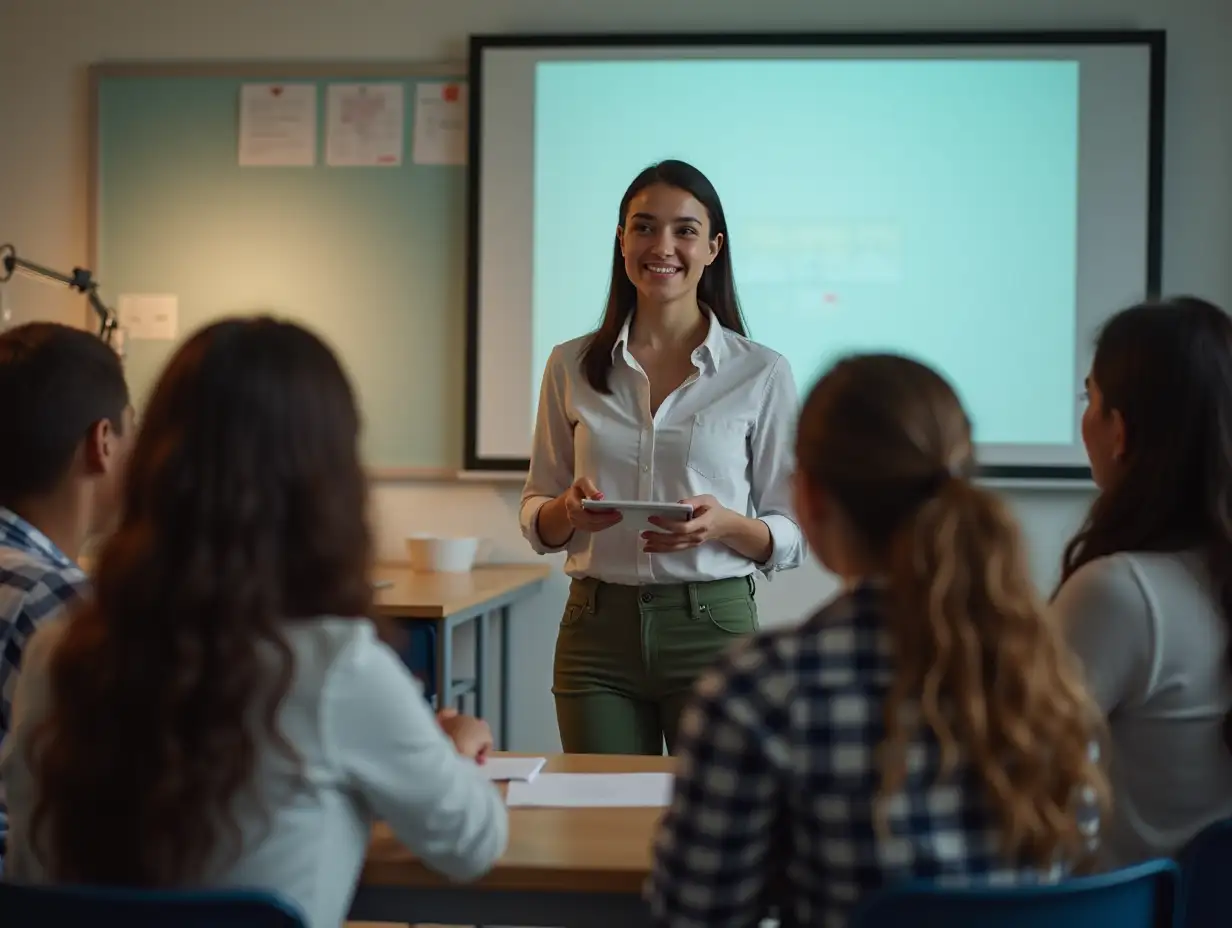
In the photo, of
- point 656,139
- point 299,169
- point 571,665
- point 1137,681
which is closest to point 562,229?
point 656,139

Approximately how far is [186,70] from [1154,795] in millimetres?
3503

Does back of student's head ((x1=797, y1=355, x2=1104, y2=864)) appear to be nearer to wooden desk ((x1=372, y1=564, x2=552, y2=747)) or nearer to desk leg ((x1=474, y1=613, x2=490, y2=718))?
wooden desk ((x1=372, y1=564, x2=552, y2=747))

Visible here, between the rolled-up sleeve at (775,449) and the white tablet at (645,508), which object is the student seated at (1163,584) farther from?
the rolled-up sleeve at (775,449)

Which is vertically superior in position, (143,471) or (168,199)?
(168,199)

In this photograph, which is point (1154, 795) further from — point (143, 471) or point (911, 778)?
point (143, 471)

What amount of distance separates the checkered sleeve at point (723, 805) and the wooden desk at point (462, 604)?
5.42 feet

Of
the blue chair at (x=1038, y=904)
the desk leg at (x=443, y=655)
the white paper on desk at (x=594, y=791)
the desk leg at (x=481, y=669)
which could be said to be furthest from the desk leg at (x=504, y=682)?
the blue chair at (x=1038, y=904)

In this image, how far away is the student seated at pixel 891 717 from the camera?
104cm

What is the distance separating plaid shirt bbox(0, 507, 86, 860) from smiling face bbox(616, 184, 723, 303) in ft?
3.82

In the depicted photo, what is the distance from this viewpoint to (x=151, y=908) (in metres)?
1.01

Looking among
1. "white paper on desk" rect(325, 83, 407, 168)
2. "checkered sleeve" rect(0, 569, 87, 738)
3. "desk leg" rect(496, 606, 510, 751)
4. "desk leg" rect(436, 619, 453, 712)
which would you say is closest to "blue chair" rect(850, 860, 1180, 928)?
"checkered sleeve" rect(0, 569, 87, 738)

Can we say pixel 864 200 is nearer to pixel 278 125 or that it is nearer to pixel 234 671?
pixel 278 125

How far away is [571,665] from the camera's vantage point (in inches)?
84.7

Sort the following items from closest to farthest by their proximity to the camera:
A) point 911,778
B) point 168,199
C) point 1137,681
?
point 911,778, point 1137,681, point 168,199
